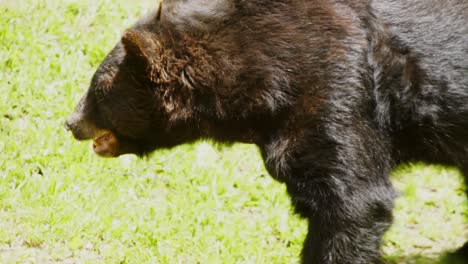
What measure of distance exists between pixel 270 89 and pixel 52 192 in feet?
7.16

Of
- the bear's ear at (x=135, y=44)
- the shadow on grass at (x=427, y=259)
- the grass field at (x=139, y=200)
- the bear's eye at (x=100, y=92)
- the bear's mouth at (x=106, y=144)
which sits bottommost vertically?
the shadow on grass at (x=427, y=259)

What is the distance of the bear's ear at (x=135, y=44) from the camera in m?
4.93

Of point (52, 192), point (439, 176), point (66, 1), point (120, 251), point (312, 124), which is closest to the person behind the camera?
point (312, 124)

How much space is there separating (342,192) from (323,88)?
0.57 meters

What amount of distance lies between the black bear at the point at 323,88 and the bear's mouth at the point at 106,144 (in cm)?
38

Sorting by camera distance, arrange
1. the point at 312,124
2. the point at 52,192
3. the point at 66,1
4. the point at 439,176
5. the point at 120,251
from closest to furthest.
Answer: the point at 312,124 → the point at 120,251 → the point at 52,192 → the point at 439,176 → the point at 66,1

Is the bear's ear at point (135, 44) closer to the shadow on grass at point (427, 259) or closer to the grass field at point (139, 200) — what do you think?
the grass field at point (139, 200)

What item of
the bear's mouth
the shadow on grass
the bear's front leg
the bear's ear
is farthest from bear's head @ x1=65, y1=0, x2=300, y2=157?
the shadow on grass

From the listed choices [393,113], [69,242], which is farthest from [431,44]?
[69,242]

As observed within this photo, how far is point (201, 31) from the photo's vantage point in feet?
16.6

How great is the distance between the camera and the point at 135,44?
4.93 meters

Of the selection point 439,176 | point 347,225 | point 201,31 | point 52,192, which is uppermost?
point 201,31

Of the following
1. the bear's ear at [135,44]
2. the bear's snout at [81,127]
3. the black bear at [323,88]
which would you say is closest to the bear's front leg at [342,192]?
the black bear at [323,88]

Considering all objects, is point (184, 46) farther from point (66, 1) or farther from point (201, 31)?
point (66, 1)
